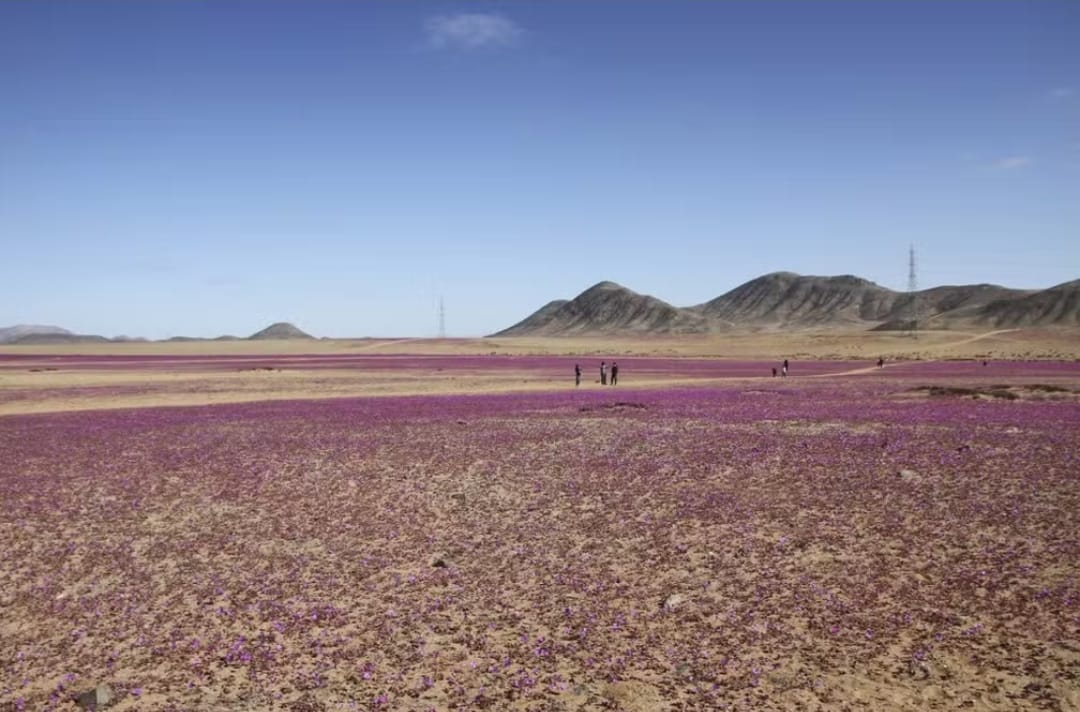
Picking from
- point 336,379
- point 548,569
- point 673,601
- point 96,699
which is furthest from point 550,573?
point 336,379

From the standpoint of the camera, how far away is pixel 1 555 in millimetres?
13961

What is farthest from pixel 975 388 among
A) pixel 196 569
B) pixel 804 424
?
pixel 196 569

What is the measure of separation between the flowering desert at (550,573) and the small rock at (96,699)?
106 millimetres

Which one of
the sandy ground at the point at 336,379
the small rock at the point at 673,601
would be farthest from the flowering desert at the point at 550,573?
the sandy ground at the point at 336,379

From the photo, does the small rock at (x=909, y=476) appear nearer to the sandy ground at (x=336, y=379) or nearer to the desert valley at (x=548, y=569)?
the desert valley at (x=548, y=569)

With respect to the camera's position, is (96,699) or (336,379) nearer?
(96,699)

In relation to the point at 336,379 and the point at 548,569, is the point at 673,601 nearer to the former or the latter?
the point at 548,569

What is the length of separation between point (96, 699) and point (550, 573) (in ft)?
21.0

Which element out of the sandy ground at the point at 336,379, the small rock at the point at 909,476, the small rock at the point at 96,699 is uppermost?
the sandy ground at the point at 336,379

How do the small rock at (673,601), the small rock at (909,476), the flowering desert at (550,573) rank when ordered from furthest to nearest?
the small rock at (909,476), the small rock at (673,601), the flowering desert at (550,573)

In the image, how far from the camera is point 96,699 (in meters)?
8.44

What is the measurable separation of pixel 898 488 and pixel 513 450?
36.8 ft

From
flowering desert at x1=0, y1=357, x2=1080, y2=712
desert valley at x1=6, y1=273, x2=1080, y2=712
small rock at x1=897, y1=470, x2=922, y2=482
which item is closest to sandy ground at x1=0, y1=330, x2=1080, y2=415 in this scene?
desert valley at x1=6, y1=273, x2=1080, y2=712

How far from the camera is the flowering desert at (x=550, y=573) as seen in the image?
28.7ft
